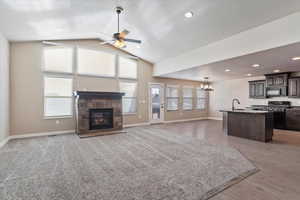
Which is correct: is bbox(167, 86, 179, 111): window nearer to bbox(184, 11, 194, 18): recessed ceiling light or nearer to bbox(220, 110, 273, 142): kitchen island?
bbox(220, 110, 273, 142): kitchen island

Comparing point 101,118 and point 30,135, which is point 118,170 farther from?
point 30,135

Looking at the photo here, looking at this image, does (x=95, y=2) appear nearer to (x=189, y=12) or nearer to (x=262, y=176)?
(x=189, y=12)

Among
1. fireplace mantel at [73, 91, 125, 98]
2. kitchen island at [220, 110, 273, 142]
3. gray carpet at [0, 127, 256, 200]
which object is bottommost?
gray carpet at [0, 127, 256, 200]

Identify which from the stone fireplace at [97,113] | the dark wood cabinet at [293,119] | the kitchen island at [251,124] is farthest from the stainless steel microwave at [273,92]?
the stone fireplace at [97,113]

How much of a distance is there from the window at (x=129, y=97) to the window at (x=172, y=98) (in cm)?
214

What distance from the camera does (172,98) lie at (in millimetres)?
8750

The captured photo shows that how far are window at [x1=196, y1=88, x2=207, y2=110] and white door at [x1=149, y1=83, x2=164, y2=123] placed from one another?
9.71 feet

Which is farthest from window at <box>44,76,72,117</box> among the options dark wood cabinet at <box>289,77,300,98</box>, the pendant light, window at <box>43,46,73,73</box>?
dark wood cabinet at <box>289,77,300,98</box>

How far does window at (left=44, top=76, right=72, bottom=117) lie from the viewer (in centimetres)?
550

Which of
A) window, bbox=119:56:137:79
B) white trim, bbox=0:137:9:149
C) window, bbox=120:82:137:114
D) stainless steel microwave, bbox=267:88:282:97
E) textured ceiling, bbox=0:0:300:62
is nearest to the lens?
textured ceiling, bbox=0:0:300:62

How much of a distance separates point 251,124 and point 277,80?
3637 millimetres

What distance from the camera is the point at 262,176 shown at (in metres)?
2.54

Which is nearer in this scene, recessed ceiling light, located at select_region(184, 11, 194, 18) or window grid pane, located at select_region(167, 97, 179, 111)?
recessed ceiling light, located at select_region(184, 11, 194, 18)

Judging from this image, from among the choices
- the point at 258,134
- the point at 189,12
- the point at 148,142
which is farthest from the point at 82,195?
the point at 258,134
